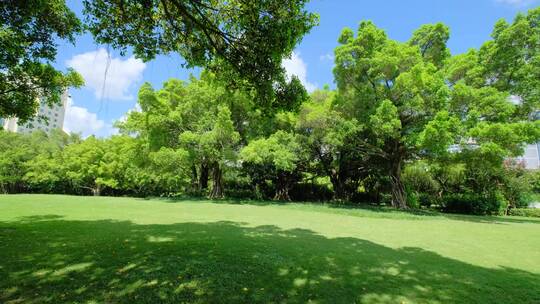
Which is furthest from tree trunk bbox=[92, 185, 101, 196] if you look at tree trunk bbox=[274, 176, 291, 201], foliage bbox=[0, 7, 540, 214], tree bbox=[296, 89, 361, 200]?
tree bbox=[296, 89, 361, 200]

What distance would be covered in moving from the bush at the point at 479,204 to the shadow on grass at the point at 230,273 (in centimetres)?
1814

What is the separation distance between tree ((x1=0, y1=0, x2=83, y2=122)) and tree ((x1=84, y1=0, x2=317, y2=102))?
124 centimetres

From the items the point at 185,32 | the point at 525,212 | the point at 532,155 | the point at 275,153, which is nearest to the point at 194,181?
the point at 275,153

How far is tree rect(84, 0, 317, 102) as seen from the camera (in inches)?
191

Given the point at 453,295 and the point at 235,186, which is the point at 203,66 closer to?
the point at 453,295

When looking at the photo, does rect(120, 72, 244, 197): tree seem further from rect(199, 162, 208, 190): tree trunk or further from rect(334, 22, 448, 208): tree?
rect(334, 22, 448, 208): tree

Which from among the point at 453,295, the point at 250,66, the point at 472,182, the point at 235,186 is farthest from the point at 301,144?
the point at 453,295

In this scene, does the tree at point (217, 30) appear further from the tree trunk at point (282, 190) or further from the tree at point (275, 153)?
the tree trunk at point (282, 190)

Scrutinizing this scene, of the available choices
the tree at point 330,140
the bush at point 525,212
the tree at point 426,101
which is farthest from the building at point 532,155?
the tree at point 426,101

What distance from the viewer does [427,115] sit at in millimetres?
16922

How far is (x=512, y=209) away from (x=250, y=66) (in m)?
26.8

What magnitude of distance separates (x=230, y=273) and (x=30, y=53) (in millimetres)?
6765

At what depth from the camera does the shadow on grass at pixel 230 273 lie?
Result: 141 inches

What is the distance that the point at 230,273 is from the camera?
4.34 meters
